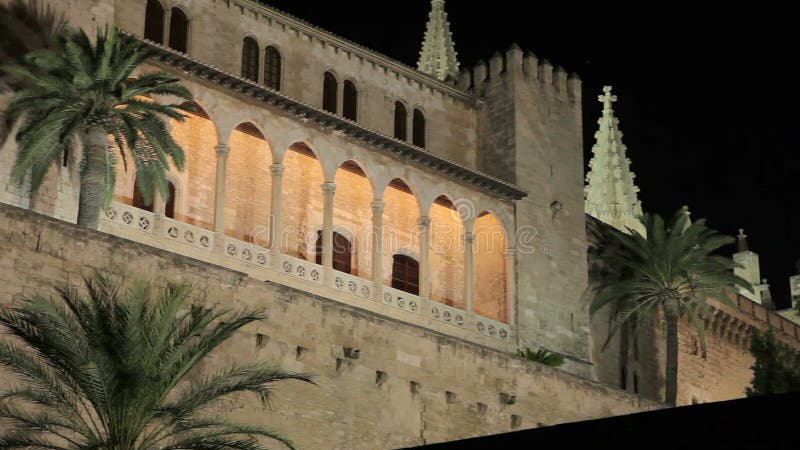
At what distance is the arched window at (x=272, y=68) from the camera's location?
35562 millimetres

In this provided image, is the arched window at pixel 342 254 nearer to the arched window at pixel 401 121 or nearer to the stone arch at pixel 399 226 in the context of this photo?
the stone arch at pixel 399 226

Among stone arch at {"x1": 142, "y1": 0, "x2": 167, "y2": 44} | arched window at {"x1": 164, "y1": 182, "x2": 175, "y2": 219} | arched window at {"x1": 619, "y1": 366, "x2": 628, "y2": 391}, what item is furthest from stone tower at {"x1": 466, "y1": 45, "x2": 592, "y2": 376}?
stone arch at {"x1": 142, "y1": 0, "x2": 167, "y2": 44}

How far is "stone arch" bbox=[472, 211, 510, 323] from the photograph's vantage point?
37.6m

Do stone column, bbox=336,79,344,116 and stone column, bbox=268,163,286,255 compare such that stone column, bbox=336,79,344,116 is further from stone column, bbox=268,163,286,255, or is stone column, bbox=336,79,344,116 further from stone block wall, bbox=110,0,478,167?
stone column, bbox=268,163,286,255

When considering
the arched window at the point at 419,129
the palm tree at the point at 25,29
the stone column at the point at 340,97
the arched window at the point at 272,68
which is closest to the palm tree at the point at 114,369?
the palm tree at the point at 25,29

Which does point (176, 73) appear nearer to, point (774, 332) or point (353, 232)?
point (353, 232)

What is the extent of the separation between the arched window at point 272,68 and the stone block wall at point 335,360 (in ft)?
26.4

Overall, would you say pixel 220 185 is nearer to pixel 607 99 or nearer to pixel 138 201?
pixel 138 201

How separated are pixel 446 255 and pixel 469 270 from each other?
1817 millimetres

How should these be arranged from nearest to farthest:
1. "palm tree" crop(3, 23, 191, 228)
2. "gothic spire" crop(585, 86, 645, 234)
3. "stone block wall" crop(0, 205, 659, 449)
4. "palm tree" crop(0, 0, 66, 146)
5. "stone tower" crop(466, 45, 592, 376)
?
"stone block wall" crop(0, 205, 659, 449) < "palm tree" crop(3, 23, 191, 228) < "palm tree" crop(0, 0, 66, 146) < "stone tower" crop(466, 45, 592, 376) < "gothic spire" crop(585, 86, 645, 234)

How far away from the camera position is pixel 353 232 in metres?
36.8

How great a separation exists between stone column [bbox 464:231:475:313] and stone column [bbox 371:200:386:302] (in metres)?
2.33

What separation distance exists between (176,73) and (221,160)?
6.84 ft

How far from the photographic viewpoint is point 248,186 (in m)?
34.7
